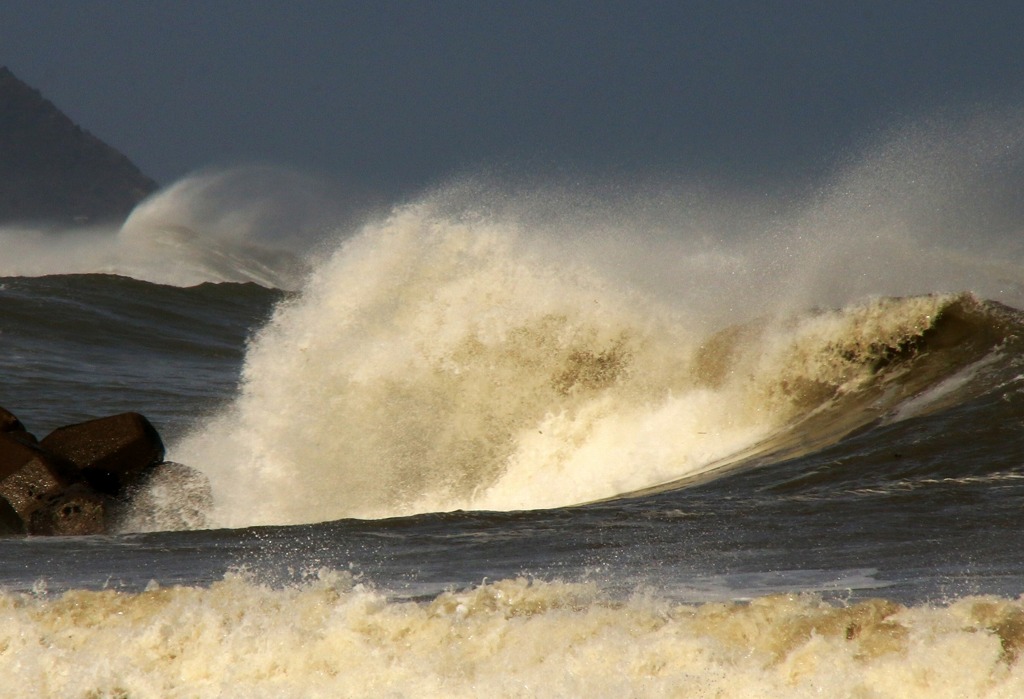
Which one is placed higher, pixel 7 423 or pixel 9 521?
pixel 7 423

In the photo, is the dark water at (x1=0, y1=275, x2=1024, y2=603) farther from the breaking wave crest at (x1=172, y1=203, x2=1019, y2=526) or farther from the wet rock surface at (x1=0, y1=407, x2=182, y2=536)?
the wet rock surface at (x1=0, y1=407, x2=182, y2=536)

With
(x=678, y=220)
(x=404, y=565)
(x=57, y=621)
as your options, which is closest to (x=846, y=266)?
(x=678, y=220)

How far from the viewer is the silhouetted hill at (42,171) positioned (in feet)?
615

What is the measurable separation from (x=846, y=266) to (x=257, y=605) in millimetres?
9031

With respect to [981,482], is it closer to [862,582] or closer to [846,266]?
[862,582]

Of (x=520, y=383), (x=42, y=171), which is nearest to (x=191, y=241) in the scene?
(x=520, y=383)

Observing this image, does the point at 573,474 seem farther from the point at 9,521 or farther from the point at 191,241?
the point at 191,241

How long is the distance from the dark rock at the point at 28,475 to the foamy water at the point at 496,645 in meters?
3.90

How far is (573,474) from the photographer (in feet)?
35.8

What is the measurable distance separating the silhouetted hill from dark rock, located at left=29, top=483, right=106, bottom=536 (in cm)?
18387

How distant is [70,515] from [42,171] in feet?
645

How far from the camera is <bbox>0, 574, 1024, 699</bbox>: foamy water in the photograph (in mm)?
4355

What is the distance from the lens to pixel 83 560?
7383 millimetres

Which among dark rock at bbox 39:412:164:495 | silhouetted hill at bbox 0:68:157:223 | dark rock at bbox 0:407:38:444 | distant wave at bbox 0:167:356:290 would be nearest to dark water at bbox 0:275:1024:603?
dark rock at bbox 39:412:164:495
